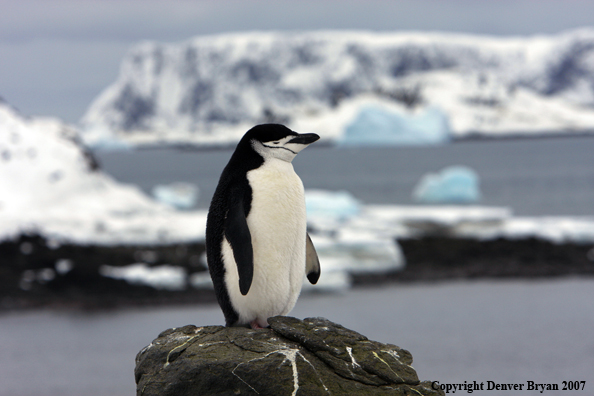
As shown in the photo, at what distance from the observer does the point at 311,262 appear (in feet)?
12.6

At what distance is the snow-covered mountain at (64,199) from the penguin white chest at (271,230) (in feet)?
44.8

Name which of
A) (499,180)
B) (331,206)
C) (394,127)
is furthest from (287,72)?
(331,206)

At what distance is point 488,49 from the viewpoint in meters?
141

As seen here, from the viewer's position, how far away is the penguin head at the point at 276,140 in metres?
3.30

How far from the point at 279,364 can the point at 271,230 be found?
0.72 meters

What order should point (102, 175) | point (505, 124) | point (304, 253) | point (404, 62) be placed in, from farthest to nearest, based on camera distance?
point (404, 62) < point (505, 124) < point (102, 175) < point (304, 253)

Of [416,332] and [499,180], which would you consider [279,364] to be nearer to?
[416,332]

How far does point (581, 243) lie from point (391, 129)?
142ft

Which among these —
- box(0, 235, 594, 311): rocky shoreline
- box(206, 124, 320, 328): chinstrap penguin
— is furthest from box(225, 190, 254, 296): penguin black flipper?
box(0, 235, 594, 311): rocky shoreline

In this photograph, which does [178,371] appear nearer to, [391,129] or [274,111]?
[391,129]

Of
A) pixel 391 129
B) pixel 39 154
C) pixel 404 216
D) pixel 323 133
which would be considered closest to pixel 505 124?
pixel 323 133

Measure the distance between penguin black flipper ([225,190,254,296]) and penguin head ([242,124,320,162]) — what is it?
1.10 ft

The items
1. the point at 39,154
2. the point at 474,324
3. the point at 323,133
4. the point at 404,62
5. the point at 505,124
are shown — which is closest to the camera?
the point at 474,324

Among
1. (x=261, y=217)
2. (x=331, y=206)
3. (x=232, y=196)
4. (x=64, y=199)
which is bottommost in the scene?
(x=331, y=206)
